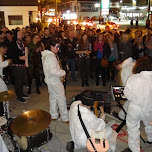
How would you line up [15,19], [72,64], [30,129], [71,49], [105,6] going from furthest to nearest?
[105,6] < [15,19] < [72,64] < [71,49] < [30,129]

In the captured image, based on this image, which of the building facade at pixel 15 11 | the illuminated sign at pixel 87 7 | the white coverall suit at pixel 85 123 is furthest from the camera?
the illuminated sign at pixel 87 7

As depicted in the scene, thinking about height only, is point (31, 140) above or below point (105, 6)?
below

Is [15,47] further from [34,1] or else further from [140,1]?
[140,1]

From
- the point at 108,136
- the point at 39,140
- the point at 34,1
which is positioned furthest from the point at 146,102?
the point at 34,1

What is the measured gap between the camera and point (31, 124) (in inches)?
122

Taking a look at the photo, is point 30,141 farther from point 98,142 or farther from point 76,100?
point 76,100

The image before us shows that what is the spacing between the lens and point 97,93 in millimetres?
4195

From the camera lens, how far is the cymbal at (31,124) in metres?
2.97

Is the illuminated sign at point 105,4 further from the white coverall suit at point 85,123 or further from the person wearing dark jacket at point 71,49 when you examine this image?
the white coverall suit at point 85,123

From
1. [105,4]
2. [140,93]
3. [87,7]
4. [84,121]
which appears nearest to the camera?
[84,121]

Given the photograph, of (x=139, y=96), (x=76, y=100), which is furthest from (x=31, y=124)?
(x=139, y=96)

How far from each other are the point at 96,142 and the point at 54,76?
1.99 m

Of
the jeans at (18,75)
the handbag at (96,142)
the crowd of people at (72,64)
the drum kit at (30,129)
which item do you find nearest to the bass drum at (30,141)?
the drum kit at (30,129)

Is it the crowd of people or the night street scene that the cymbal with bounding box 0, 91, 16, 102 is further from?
the crowd of people
